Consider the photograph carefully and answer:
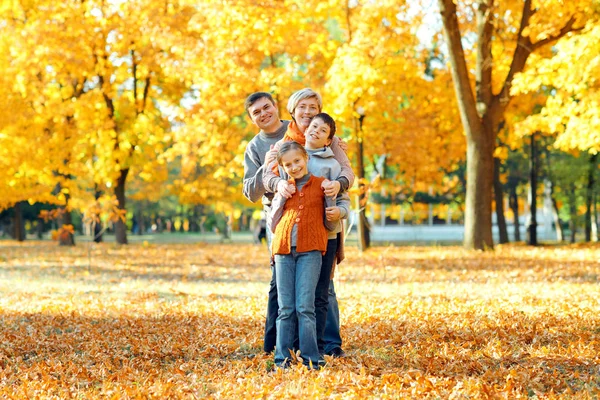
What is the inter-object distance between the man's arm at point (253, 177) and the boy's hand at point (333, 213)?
562mm

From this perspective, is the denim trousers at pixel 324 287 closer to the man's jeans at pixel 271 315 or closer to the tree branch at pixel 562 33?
the man's jeans at pixel 271 315

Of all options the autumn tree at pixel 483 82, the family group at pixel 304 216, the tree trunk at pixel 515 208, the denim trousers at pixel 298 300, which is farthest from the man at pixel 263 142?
the tree trunk at pixel 515 208

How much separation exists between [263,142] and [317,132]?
0.74 metres

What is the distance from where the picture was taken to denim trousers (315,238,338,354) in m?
5.28

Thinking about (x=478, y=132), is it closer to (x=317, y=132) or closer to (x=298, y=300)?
(x=317, y=132)

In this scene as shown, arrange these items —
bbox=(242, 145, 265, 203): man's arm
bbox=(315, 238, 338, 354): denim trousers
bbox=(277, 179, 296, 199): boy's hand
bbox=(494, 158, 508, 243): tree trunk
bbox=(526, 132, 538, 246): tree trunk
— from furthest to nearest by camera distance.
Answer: bbox=(494, 158, 508, 243): tree trunk → bbox=(526, 132, 538, 246): tree trunk → bbox=(242, 145, 265, 203): man's arm → bbox=(315, 238, 338, 354): denim trousers → bbox=(277, 179, 296, 199): boy's hand

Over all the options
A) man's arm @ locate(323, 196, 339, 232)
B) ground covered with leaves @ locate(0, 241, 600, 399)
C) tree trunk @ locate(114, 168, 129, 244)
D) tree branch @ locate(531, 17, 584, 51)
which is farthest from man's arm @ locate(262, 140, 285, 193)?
tree trunk @ locate(114, 168, 129, 244)

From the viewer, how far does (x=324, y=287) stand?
210 inches

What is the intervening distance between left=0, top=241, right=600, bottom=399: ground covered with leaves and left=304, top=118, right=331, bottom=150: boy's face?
1529mm

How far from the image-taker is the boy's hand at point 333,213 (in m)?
5.03

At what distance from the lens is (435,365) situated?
5254 mm

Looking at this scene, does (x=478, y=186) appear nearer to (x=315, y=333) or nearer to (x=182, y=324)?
(x=182, y=324)

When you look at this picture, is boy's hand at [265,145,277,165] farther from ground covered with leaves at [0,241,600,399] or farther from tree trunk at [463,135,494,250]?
tree trunk at [463,135,494,250]

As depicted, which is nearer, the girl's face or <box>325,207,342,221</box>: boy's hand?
the girl's face
